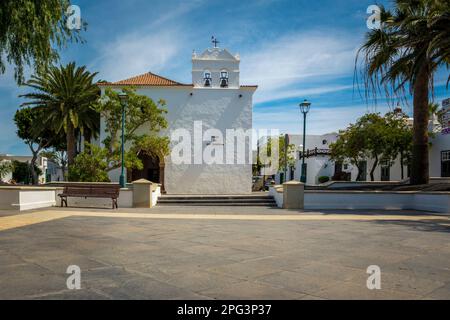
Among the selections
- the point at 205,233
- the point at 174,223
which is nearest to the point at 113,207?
the point at 174,223

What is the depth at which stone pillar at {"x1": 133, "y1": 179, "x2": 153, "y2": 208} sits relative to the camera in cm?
1611

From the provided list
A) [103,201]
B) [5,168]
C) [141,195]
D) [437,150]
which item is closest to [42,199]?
[103,201]

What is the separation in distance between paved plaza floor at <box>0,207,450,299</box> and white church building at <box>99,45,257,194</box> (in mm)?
15698

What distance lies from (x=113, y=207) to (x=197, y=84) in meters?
14.2

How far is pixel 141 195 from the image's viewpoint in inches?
635

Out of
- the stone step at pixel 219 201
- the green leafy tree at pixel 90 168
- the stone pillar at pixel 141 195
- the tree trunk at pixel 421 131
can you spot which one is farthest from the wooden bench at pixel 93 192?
the tree trunk at pixel 421 131

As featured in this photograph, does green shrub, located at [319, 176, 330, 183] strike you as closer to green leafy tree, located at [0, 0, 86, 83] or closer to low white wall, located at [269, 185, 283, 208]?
low white wall, located at [269, 185, 283, 208]

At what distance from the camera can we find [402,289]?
14.1ft

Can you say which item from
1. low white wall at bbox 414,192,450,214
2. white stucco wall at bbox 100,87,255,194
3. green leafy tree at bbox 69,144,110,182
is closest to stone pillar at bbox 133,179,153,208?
green leafy tree at bbox 69,144,110,182

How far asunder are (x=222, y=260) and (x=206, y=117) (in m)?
21.2

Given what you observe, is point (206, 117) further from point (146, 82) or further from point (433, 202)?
point (433, 202)

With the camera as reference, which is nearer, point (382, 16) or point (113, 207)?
point (113, 207)

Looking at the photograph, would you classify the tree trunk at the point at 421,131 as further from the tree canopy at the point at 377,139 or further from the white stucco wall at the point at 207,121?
the white stucco wall at the point at 207,121
